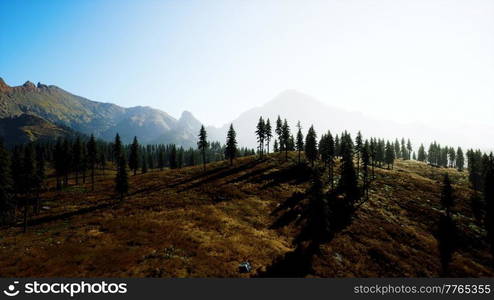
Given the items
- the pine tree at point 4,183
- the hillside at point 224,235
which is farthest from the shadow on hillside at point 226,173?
the pine tree at point 4,183

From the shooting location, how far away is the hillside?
26.8 meters

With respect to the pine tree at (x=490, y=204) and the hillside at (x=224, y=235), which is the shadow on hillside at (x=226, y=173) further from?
the pine tree at (x=490, y=204)

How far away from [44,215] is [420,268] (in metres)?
69.8

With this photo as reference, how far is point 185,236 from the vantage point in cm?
3406

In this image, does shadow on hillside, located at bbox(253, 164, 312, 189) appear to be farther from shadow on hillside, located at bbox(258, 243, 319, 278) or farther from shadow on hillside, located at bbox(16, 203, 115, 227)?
shadow on hillside, located at bbox(16, 203, 115, 227)

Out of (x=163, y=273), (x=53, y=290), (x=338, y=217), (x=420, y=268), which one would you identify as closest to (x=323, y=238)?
(x=338, y=217)

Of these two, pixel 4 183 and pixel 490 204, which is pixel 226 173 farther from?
pixel 490 204

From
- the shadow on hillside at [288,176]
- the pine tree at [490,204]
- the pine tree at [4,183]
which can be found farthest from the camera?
the shadow on hillside at [288,176]

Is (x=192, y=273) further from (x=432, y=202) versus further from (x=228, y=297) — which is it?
(x=432, y=202)

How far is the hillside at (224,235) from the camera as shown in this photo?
88.1ft

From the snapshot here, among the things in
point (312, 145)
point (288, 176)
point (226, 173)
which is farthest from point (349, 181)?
point (226, 173)

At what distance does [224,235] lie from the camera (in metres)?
36.5

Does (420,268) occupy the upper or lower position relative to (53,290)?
lower

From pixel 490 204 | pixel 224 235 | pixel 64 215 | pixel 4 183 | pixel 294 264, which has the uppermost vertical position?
pixel 4 183
